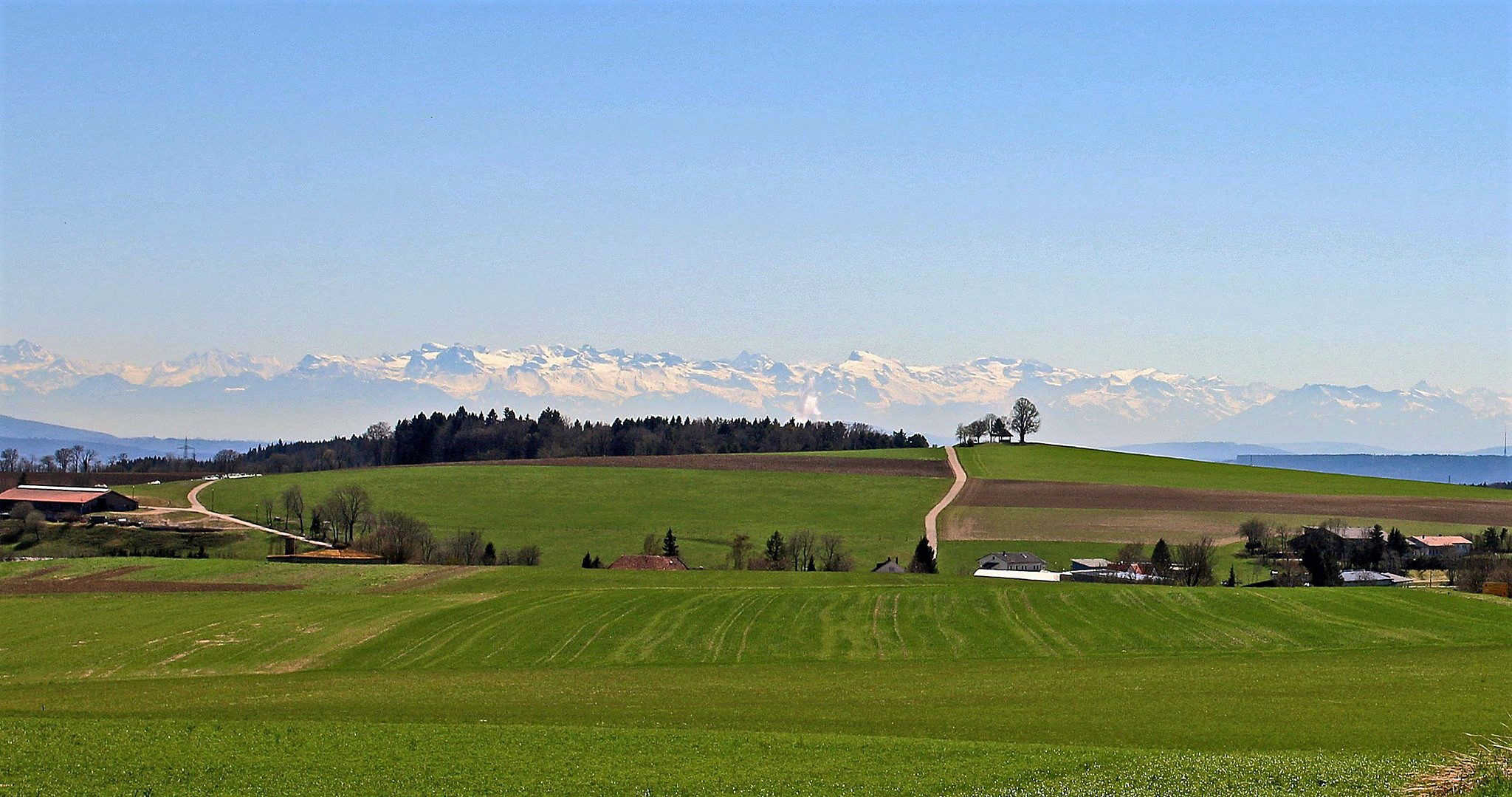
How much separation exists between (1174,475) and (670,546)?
72609 millimetres

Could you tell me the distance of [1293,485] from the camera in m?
132

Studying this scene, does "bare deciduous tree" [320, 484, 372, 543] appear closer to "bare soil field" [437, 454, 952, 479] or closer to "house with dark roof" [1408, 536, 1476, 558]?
"bare soil field" [437, 454, 952, 479]

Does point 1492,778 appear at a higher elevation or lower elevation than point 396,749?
higher

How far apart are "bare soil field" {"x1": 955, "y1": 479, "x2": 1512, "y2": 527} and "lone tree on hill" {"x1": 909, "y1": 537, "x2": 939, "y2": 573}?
25.3 m

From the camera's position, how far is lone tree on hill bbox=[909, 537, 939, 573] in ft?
296

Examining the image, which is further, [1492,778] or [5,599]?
[5,599]

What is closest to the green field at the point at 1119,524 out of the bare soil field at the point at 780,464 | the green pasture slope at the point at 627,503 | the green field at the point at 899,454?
the green pasture slope at the point at 627,503

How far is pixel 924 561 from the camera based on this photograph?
298ft

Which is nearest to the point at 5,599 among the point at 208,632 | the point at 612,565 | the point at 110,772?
the point at 208,632

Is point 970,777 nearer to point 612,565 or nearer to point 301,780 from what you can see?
point 301,780

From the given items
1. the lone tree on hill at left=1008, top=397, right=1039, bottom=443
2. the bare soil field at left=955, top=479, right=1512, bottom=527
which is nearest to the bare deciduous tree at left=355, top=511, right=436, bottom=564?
the bare soil field at left=955, top=479, right=1512, bottom=527

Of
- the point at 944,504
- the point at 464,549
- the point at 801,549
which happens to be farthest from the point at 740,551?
the point at 944,504

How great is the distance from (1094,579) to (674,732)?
2564 inches

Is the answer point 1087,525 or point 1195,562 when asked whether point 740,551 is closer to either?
point 1087,525
